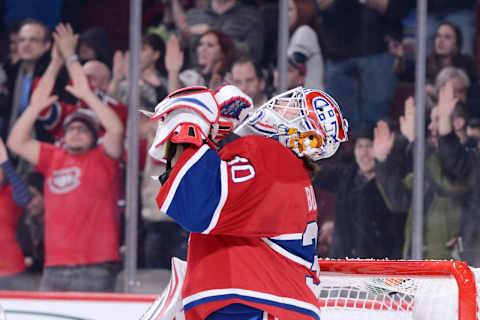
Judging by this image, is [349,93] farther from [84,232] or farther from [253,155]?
[253,155]

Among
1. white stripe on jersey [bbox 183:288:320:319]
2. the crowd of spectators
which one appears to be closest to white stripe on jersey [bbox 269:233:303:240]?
white stripe on jersey [bbox 183:288:320:319]

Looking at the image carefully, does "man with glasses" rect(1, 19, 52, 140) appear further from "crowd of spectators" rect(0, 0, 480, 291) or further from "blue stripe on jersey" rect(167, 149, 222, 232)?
"blue stripe on jersey" rect(167, 149, 222, 232)

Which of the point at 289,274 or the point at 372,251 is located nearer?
the point at 289,274

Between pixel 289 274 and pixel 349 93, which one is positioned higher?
pixel 349 93

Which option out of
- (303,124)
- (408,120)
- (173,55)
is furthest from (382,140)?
(303,124)

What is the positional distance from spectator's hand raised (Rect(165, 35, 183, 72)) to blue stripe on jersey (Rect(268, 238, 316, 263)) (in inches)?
114

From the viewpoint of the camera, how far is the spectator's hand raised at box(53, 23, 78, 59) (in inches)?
155

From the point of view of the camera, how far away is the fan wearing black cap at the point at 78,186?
155 inches

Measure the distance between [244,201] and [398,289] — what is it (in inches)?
27.4

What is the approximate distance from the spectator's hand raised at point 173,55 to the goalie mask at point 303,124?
9.08 ft

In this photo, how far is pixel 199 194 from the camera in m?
0.99

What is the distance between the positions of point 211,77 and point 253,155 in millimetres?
2921

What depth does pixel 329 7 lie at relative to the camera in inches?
157

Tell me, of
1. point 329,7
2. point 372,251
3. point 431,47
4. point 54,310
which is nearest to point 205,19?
point 329,7
